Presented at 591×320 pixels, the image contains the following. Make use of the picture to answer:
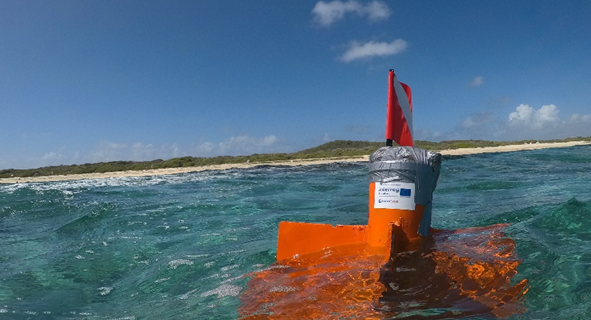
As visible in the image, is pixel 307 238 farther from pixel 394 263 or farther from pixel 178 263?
pixel 178 263

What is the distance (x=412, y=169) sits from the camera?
400 cm

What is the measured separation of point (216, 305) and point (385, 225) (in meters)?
1.84

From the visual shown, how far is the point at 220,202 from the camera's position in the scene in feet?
37.8

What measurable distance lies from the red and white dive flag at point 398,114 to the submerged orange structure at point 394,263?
12 millimetres

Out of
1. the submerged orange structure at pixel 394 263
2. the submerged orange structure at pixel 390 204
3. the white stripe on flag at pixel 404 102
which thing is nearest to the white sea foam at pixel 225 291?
the submerged orange structure at pixel 394 263

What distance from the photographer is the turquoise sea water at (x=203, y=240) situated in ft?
13.1

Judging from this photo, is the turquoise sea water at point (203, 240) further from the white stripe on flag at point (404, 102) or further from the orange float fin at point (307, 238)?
the white stripe on flag at point (404, 102)

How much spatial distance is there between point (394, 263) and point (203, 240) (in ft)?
13.9

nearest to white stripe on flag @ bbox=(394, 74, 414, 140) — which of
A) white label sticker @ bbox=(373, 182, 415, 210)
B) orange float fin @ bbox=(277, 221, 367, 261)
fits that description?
white label sticker @ bbox=(373, 182, 415, 210)

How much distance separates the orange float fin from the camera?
448 cm

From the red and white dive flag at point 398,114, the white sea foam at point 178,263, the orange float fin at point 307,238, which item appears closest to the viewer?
the orange float fin at point 307,238

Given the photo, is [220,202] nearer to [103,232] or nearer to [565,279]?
[103,232]

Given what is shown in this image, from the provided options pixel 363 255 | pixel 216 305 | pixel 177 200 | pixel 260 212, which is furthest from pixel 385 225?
pixel 177 200

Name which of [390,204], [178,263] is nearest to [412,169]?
[390,204]
